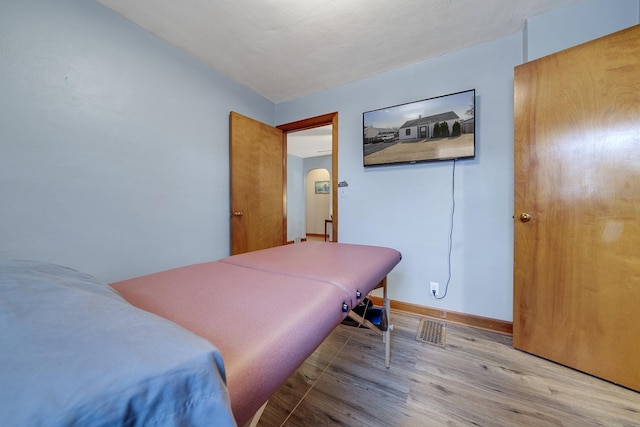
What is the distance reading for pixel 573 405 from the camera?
3.83 ft

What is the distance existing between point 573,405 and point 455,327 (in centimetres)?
79

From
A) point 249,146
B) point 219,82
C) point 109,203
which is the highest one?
point 219,82

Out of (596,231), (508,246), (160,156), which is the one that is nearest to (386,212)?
(508,246)

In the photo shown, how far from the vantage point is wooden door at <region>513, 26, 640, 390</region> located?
1264mm

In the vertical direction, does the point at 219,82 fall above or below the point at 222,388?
above

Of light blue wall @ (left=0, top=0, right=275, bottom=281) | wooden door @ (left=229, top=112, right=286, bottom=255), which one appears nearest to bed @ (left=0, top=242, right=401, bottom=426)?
light blue wall @ (left=0, top=0, right=275, bottom=281)

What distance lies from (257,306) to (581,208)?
1986mm

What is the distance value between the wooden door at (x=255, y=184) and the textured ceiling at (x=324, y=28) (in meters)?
0.66

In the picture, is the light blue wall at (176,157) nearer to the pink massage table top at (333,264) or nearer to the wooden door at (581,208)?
the wooden door at (581,208)

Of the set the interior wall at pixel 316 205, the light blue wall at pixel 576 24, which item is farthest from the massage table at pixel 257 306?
the interior wall at pixel 316 205

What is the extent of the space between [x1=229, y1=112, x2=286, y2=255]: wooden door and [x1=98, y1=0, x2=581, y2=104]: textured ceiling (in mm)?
660

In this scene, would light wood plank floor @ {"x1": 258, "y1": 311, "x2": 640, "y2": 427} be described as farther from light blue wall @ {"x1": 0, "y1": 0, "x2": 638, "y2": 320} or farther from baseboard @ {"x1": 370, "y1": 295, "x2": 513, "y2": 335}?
light blue wall @ {"x1": 0, "y1": 0, "x2": 638, "y2": 320}

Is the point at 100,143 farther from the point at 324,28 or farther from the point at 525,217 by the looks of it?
the point at 525,217

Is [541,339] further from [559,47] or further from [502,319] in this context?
[559,47]
